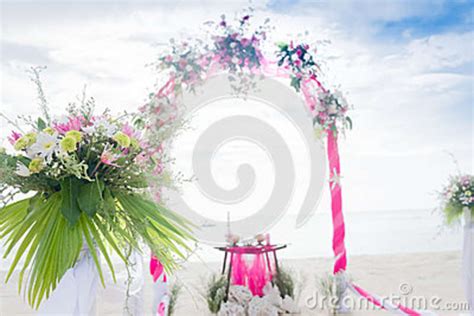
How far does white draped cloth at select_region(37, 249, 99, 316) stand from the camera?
1.32 meters

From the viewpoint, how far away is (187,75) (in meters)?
2.88

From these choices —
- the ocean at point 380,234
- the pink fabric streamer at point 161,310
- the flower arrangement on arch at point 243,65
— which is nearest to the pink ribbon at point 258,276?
the pink fabric streamer at point 161,310

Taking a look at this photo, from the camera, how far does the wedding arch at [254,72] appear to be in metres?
2.88

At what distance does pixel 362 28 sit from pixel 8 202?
434 cm

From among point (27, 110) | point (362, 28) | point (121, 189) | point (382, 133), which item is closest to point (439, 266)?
point (382, 133)

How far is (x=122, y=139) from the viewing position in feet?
4.37

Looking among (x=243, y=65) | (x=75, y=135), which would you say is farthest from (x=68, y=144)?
(x=243, y=65)

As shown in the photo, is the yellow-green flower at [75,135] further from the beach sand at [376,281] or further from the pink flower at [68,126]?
the beach sand at [376,281]

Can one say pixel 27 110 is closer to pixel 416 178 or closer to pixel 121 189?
pixel 121 189

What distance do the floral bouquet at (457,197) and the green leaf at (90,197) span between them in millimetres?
2299

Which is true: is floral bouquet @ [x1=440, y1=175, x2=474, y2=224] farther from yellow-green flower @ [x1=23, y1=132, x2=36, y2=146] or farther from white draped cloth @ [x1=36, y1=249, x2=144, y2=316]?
yellow-green flower @ [x1=23, y1=132, x2=36, y2=146]

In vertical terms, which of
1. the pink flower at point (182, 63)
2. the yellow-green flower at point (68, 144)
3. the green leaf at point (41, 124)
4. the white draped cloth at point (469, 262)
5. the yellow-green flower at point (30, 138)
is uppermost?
the pink flower at point (182, 63)

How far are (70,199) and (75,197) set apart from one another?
0.5 inches

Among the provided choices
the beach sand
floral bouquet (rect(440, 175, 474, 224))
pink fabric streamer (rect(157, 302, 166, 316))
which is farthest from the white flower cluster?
floral bouquet (rect(440, 175, 474, 224))
